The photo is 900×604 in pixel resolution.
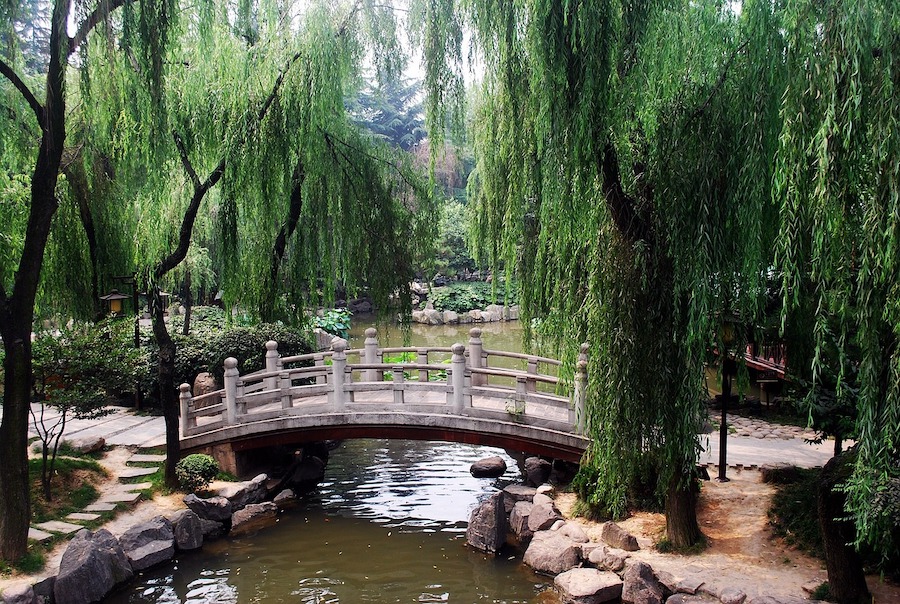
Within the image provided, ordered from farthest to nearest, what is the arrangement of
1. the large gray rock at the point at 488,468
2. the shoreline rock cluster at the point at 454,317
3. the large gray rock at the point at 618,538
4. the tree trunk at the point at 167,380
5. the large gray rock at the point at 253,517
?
the shoreline rock cluster at the point at 454,317 → the large gray rock at the point at 488,468 → the large gray rock at the point at 253,517 → the tree trunk at the point at 167,380 → the large gray rock at the point at 618,538

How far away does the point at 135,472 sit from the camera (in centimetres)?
1106

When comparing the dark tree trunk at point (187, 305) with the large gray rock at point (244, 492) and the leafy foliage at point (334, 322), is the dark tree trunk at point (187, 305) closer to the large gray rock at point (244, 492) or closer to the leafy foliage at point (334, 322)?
the leafy foliage at point (334, 322)

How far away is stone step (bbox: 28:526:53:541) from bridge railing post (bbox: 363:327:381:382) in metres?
5.34

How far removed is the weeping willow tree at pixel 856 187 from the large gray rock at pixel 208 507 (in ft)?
26.0

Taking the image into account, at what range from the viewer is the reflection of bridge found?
34.7 ft

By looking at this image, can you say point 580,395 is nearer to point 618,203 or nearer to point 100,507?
point 618,203

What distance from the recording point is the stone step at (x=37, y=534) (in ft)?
28.5

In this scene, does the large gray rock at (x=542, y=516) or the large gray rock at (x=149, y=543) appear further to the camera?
the large gray rock at (x=542, y=516)

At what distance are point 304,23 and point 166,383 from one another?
5.21 meters

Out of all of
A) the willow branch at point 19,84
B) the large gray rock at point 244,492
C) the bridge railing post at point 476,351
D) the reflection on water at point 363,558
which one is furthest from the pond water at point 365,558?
the willow branch at point 19,84

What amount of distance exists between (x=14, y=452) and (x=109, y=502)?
7.12 ft

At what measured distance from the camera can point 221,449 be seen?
465 inches

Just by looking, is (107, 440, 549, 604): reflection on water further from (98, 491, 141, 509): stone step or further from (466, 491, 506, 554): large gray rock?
(98, 491, 141, 509): stone step

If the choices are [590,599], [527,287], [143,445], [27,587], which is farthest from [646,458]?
[143,445]
